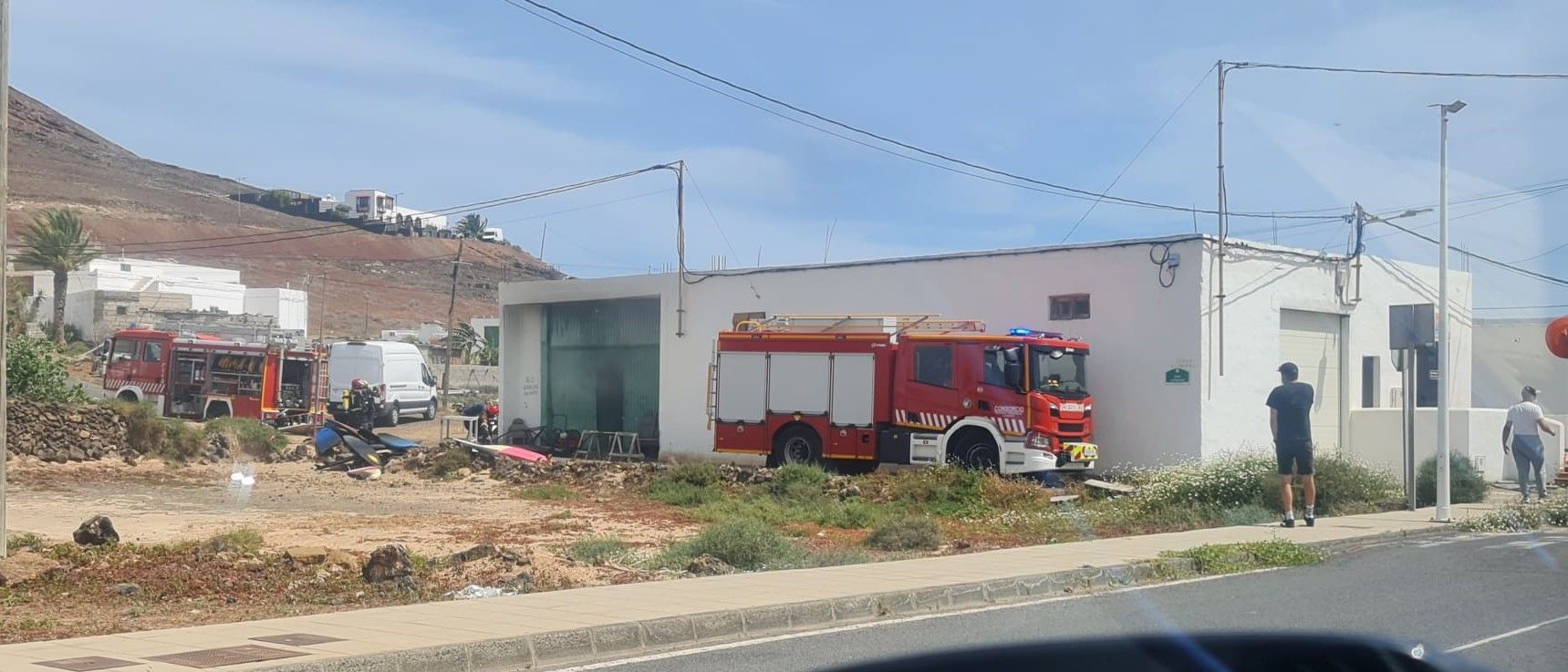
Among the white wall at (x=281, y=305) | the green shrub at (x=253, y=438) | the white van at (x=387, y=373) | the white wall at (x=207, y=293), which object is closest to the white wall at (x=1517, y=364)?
the green shrub at (x=253, y=438)

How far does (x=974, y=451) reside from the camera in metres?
23.8

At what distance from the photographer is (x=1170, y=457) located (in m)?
24.9

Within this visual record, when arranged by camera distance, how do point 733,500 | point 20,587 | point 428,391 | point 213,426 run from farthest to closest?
point 428,391, point 213,426, point 733,500, point 20,587

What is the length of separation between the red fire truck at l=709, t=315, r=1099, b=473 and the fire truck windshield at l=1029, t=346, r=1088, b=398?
0.07 ft

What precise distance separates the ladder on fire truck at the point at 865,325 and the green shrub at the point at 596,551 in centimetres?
1106

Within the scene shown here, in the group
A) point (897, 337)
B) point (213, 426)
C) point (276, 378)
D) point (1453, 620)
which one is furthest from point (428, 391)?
point (1453, 620)

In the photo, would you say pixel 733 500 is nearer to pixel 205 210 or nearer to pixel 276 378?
pixel 276 378

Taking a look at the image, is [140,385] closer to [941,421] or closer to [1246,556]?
[941,421]

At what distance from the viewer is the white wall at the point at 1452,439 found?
2484 cm

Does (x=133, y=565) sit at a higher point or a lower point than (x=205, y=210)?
lower

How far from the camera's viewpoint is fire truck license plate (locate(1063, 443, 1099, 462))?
78.0 feet

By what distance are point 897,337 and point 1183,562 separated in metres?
11.9

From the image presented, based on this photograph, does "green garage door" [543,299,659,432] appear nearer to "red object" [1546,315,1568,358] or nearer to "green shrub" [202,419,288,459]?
"green shrub" [202,419,288,459]

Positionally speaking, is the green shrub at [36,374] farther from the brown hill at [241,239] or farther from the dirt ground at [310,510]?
the brown hill at [241,239]
